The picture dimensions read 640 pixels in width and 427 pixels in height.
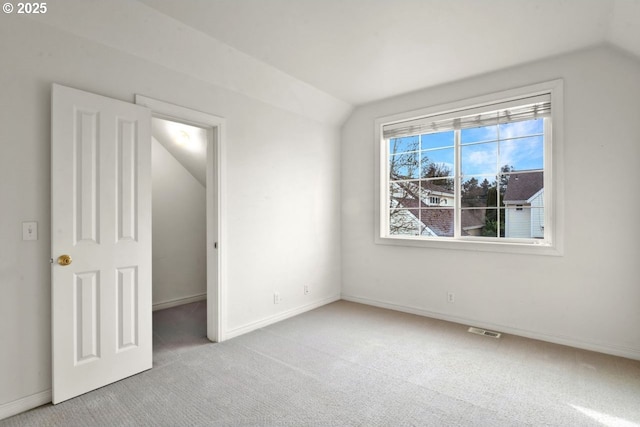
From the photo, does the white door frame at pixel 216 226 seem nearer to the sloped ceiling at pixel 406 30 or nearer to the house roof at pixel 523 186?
the sloped ceiling at pixel 406 30

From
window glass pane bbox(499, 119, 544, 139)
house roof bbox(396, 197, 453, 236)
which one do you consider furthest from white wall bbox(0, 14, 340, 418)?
window glass pane bbox(499, 119, 544, 139)

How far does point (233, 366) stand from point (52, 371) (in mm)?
1158

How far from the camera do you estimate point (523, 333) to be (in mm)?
3225

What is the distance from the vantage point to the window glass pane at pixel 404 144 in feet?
13.5

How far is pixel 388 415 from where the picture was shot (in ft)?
6.53

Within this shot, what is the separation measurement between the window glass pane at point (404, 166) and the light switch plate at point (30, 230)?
11.8ft

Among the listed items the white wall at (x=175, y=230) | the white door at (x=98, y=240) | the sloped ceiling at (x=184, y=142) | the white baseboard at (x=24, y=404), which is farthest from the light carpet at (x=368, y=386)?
the sloped ceiling at (x=184, y=142)

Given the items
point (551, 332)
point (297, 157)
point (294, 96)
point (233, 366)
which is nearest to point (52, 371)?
point (233, 366)

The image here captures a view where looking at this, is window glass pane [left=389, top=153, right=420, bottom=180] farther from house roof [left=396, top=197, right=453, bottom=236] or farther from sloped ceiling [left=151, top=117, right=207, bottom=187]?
sloped ceiling [left=151, top=117, right=207, bottom=187]

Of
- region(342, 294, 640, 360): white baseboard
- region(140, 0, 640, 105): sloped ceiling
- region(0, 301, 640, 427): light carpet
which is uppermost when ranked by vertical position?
region(140, 0, 640, 105): sloped ceiling

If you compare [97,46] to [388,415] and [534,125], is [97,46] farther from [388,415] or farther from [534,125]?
[534,125]

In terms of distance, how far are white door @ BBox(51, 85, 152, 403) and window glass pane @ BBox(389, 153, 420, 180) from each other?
2.90 m

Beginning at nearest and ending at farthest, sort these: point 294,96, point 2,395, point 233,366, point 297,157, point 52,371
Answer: point 2,395
point 52,371
point 233,366
point 294,96
point 297,157

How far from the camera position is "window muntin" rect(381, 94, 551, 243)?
327cm
